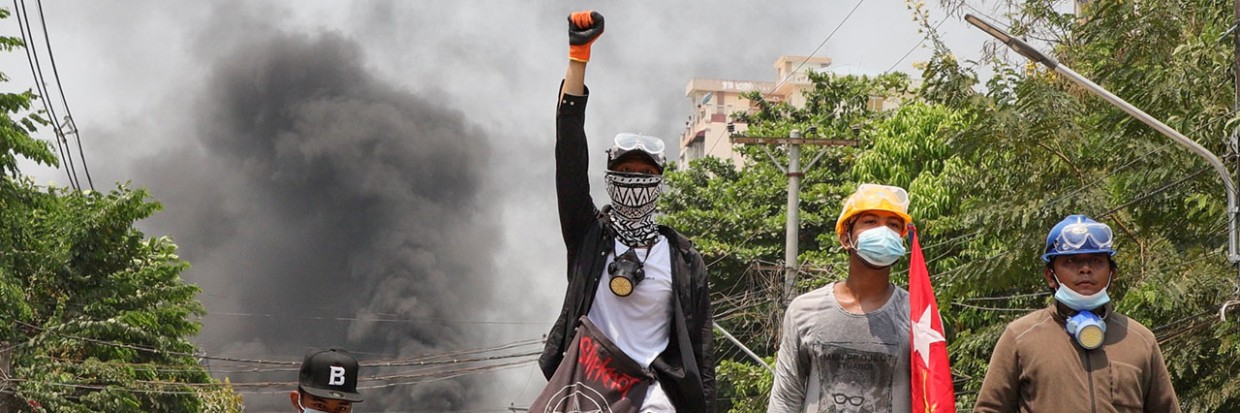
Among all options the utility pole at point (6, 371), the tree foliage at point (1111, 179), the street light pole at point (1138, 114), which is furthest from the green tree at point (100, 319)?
the street light pole at point (1138, 114)

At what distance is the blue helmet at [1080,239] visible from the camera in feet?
17.0

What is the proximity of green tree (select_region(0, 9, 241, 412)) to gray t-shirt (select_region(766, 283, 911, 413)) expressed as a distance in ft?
70.9

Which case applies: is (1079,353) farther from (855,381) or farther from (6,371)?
(6,371)

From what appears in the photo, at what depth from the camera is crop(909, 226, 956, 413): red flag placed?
16.1 feet

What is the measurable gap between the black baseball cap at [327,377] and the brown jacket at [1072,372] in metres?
2.11

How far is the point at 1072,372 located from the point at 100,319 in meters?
25.3

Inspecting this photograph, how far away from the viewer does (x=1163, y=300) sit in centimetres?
1519

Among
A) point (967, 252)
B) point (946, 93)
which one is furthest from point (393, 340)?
point (946, 93)

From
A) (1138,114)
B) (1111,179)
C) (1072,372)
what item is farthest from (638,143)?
(1111,179)

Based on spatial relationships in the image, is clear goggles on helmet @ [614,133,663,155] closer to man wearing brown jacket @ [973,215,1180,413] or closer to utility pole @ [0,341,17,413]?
man wearing brown jacket @ [973,215,1180,413]

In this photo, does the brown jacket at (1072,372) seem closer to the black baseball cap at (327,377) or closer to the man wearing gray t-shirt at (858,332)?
the man wearing gray t-shirt at (858,332)

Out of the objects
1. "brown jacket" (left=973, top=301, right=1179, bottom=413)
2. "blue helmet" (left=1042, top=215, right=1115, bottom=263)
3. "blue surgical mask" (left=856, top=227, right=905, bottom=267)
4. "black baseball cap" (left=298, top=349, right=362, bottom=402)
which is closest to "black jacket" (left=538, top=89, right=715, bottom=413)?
"blue surgical mask" (left=856, top=227, right=905, bottom=267)

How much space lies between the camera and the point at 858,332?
5.17 meters

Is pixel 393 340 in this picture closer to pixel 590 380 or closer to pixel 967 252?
pixel 967 252
